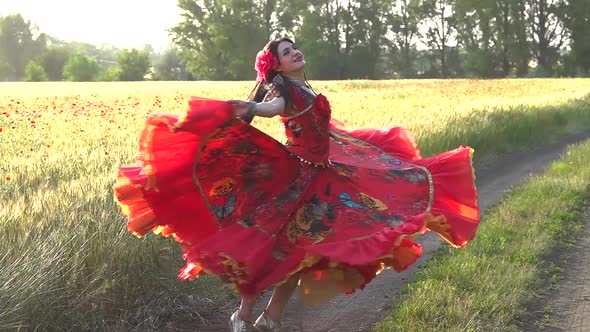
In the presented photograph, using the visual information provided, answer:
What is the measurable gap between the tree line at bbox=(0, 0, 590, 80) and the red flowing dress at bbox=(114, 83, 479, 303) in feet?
206

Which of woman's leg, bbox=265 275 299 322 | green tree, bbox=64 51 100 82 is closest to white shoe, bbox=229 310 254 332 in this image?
woman's leg, bbox=265 275 299 322

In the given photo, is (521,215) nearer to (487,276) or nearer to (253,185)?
(487,276)

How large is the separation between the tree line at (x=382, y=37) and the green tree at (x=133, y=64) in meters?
13.1

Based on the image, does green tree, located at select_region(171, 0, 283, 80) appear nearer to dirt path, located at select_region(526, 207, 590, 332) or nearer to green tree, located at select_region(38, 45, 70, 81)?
green tree, located at select_region(38, 45, 70, 81)

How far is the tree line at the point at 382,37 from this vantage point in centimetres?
6319

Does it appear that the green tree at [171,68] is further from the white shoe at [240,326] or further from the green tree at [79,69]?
the white shoe at [240,326]

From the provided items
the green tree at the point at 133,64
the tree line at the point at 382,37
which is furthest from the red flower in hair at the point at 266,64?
the green tree at the point at 133,64

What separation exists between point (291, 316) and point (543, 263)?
2247 millimetres

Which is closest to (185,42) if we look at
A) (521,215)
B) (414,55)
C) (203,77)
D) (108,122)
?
(203,77)

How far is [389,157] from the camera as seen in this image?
174 inches

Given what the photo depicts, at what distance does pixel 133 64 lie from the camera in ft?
286

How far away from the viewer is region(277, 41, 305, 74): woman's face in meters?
3.76

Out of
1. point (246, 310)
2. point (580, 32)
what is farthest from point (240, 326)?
point (580, 32)

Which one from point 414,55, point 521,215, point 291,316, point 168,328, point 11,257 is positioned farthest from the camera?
point 414,55
